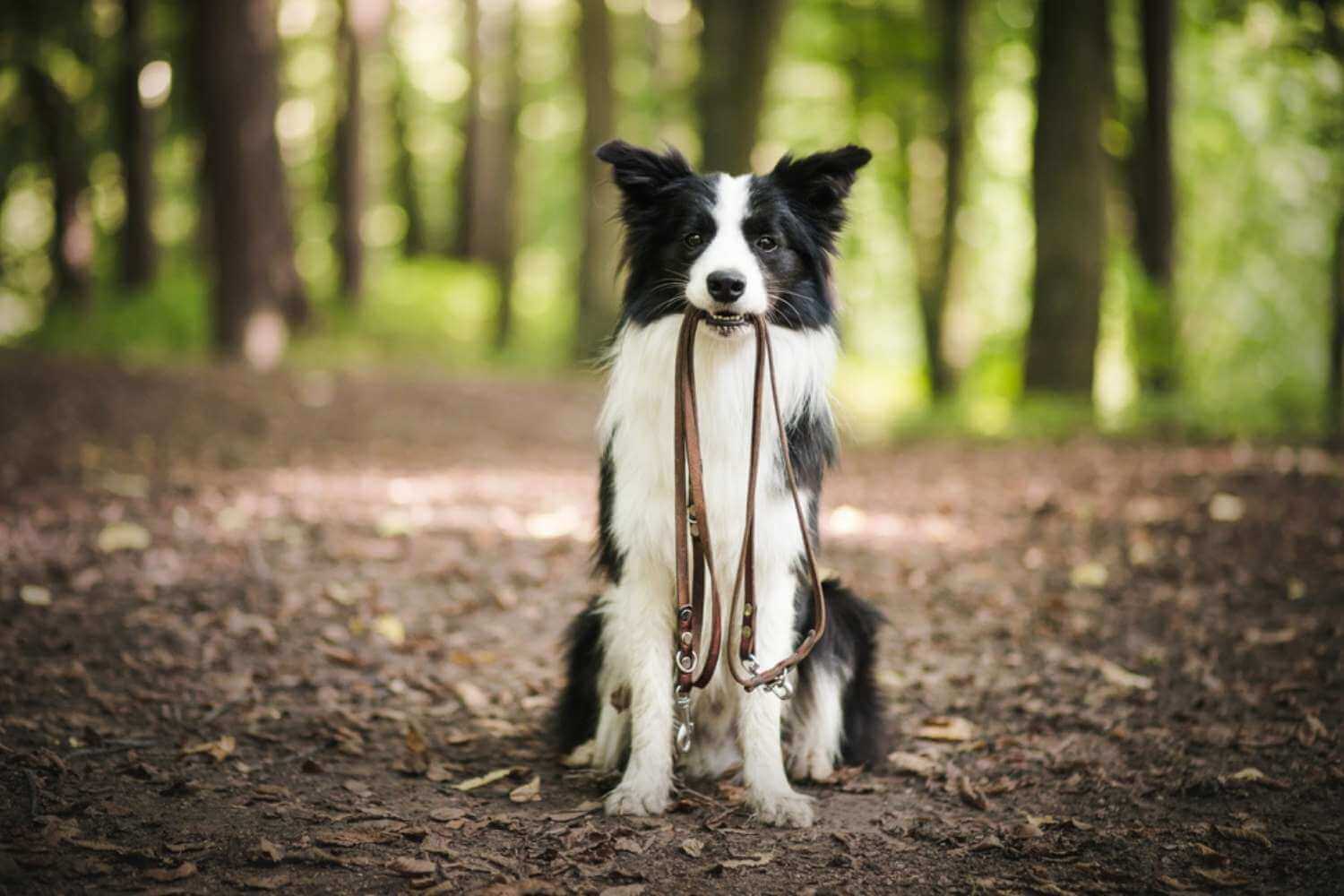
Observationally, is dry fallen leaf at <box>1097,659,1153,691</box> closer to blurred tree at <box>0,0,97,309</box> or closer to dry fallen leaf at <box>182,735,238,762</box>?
dry fallen leaf at <box>182,735,238,762</box>

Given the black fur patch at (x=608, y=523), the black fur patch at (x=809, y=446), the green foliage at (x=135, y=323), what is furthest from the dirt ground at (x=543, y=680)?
the green foliage at (x=135, y=323)

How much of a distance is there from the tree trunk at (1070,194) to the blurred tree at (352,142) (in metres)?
12.5

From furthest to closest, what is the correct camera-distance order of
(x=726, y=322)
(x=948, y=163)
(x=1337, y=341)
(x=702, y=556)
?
1. (x=948, y=163)
2. (x=1337, y=341)
3. (x=702, y=556)
4. (x=726, y=322)

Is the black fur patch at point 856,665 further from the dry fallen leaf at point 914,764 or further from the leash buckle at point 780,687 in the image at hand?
the leash buckle at point 780,687

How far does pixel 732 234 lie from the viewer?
3301 mm

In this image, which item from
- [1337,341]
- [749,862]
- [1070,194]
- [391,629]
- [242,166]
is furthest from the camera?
[242,166]

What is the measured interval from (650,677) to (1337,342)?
28.9ft

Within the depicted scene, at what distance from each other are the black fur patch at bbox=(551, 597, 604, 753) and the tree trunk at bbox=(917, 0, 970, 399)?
11.9m

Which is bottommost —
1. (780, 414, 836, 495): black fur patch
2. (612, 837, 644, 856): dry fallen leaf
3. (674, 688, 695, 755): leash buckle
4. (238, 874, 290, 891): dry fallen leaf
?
(612, 837, 644, 856): dry fallen leaf

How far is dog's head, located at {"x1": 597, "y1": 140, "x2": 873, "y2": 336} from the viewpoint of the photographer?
3244mm

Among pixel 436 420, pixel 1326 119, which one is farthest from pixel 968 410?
pixel 436 420

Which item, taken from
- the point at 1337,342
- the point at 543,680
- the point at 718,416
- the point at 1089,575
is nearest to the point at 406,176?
the point at 1337,342

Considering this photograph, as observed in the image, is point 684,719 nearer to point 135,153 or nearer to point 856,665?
point 856,665

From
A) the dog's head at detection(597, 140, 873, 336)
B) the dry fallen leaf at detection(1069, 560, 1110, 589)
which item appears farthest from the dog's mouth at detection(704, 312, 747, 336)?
the dry fallen leaf at detection(1069, 560, 1110, 589)
